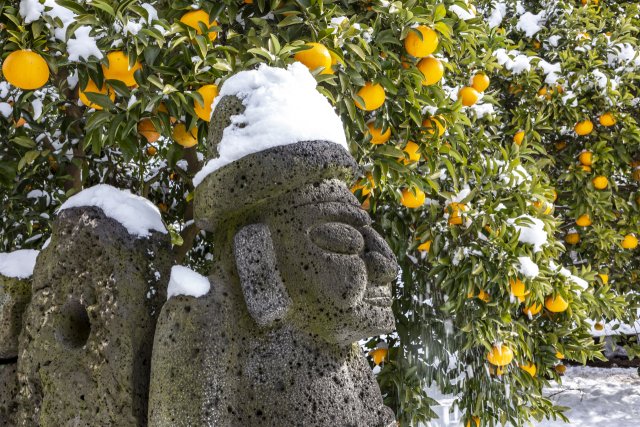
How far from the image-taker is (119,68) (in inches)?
48.9

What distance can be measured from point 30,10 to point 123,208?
0.54 metres

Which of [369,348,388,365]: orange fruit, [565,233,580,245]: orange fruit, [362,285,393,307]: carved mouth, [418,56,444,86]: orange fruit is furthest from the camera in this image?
[565,233,580,245]: orange fruit

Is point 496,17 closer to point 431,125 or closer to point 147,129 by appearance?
point 431,125

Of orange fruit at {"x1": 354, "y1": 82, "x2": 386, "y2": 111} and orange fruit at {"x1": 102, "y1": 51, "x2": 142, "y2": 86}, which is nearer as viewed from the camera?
orange fruit at {"x1": 102, "y1": 51, "x2": 142, "y2": 86}

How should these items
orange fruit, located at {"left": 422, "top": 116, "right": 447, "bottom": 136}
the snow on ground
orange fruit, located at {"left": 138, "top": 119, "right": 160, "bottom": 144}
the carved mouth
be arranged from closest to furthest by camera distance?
the carved mouth → orange fruit, located at {"left": 138, "top": 119, "right": 160, "bottom": 144} → orange fruit, located at {"left": 422, "top": 116, "right": 447, "bottom": 136} → the snow on ground

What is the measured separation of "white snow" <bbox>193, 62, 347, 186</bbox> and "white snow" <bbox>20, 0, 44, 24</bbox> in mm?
490

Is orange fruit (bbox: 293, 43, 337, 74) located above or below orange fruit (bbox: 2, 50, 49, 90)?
above

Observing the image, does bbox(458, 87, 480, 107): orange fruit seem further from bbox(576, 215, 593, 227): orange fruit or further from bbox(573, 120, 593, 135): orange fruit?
bbox(576, 215, 593, 227): orange fruit

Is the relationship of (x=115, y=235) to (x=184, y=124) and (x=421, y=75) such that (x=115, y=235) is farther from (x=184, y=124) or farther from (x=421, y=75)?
(x=421, y=75)

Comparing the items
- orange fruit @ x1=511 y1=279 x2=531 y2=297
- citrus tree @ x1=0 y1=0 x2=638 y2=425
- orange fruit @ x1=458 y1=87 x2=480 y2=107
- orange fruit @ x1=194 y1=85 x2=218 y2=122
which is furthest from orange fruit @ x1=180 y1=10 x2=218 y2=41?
orange fruit @ x1=511 y1=279 x2=531 y2=297

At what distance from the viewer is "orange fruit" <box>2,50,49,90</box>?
1164mm

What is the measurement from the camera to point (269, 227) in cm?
119

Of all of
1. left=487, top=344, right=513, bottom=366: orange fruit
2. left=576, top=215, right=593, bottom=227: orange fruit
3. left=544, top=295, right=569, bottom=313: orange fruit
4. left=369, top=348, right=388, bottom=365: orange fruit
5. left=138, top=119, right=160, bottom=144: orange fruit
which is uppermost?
left=138, top=119, right=160, bottom=144: orange fruit

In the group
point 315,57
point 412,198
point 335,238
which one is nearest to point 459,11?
point 412,198
